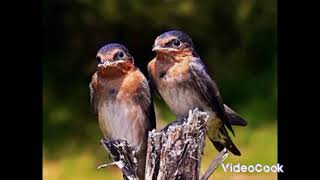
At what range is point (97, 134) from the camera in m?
2.85

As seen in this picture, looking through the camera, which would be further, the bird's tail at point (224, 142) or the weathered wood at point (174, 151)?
the bird's tail at point (224, 142)

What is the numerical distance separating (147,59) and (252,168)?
19.6 inches

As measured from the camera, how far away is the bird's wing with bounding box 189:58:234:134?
9.01ft

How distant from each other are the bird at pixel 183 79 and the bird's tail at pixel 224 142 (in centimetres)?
3

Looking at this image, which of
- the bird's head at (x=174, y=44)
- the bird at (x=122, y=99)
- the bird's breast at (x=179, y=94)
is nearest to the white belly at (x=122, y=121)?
the bird at (x=122, y=99)

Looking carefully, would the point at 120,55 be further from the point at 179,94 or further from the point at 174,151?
the point at 174,151

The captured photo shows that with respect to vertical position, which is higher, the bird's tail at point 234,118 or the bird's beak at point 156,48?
the bird's beak at point 156,48

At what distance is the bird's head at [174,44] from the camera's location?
2.74 metres

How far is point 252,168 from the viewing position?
112 inches

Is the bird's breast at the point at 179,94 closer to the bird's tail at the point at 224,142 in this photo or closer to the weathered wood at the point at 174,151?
the weathered wood at the point at 174,151

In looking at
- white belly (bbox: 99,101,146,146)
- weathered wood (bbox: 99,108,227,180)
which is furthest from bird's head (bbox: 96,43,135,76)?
weathered wood (bbox: 99,108,227,180)

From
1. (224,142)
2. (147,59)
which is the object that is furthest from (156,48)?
(224,142)

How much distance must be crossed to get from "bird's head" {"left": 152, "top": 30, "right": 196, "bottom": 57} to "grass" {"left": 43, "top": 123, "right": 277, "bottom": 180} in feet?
1.01
